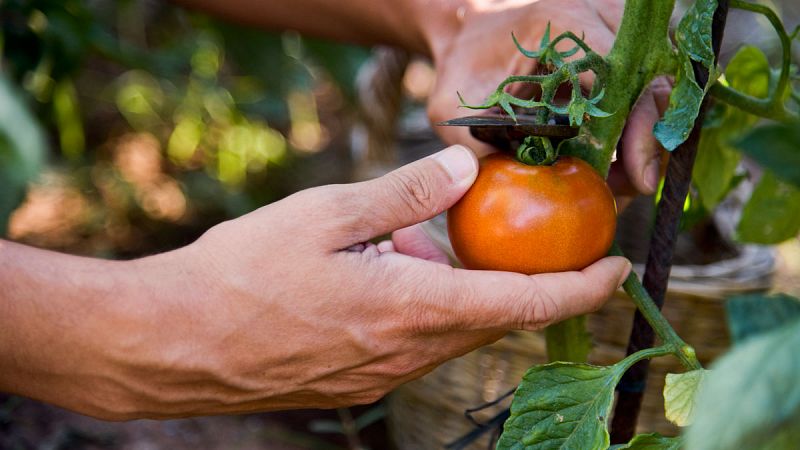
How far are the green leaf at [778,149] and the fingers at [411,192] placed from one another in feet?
1.12

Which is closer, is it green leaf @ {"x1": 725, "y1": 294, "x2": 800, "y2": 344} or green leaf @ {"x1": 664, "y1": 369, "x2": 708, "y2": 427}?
green leaf @ {"x1": 725, "y1": 294, "x2": 800, "y2": 344}

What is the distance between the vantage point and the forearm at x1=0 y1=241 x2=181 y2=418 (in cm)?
82

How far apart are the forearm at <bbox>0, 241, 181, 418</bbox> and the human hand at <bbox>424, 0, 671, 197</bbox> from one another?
435mm

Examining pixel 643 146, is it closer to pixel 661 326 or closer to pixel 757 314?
pixel 661 326

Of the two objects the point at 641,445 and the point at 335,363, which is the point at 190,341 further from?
the point at 641,445

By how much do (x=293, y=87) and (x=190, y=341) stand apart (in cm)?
151

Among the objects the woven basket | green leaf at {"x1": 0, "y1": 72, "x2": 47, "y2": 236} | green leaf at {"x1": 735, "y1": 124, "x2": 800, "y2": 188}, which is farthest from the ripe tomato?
green leaf at {"x1": 0, "y1": 72, "x2": 47, "y2": 236}

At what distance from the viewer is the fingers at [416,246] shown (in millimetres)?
973

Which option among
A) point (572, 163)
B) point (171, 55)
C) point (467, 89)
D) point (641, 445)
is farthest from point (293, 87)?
point (641, 445)

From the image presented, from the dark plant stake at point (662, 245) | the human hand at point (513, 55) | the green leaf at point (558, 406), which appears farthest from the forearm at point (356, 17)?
the green leaf at point (558, 406)

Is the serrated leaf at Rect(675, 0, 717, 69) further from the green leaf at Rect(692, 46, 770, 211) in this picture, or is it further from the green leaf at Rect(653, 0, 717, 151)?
the green leaf at Rect(692, 46, 770, 211)

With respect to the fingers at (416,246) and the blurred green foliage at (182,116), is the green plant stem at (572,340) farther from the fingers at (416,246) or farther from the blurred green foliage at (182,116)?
the blurred green foliage at (182,116)

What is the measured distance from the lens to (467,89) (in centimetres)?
108

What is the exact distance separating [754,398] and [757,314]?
0.20 metres
